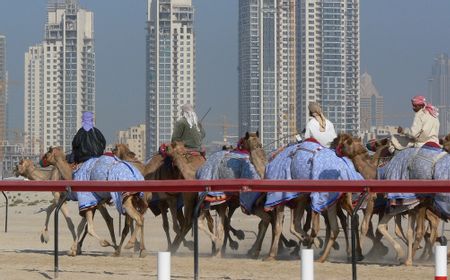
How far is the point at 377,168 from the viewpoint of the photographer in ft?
58.7

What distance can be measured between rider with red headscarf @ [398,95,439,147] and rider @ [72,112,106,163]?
4.76 m

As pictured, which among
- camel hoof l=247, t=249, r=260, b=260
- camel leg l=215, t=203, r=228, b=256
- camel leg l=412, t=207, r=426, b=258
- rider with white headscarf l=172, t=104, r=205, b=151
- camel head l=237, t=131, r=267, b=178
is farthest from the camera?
rider with white headscarf l=172, t=104, r=205, b=151

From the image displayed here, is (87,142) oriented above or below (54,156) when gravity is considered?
above

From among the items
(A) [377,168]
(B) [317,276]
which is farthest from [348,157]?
(B) [317,276]

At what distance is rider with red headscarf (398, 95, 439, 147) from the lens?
17.7 metres

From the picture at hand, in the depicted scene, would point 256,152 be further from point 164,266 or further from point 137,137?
point 137,137

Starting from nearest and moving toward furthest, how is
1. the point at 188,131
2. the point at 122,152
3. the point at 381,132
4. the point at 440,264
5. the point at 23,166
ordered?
the point at 440,264, the point at 122,152, the point at 188,131, the point at 23,166, the point at 381,132

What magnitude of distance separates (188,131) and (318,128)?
10.7 ft

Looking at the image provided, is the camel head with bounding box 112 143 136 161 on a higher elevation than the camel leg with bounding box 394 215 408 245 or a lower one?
higher

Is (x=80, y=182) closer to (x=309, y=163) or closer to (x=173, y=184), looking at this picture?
(x=173, y=184)

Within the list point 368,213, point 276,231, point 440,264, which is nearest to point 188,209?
point 276,231

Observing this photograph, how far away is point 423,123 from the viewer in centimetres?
1772

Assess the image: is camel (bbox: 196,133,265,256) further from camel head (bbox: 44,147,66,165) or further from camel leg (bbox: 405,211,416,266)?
camel head (bbox: 44,147,66,165)

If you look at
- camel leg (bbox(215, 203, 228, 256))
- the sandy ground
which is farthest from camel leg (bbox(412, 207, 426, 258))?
camel leg (bbox(215, 203, 228, 256))
